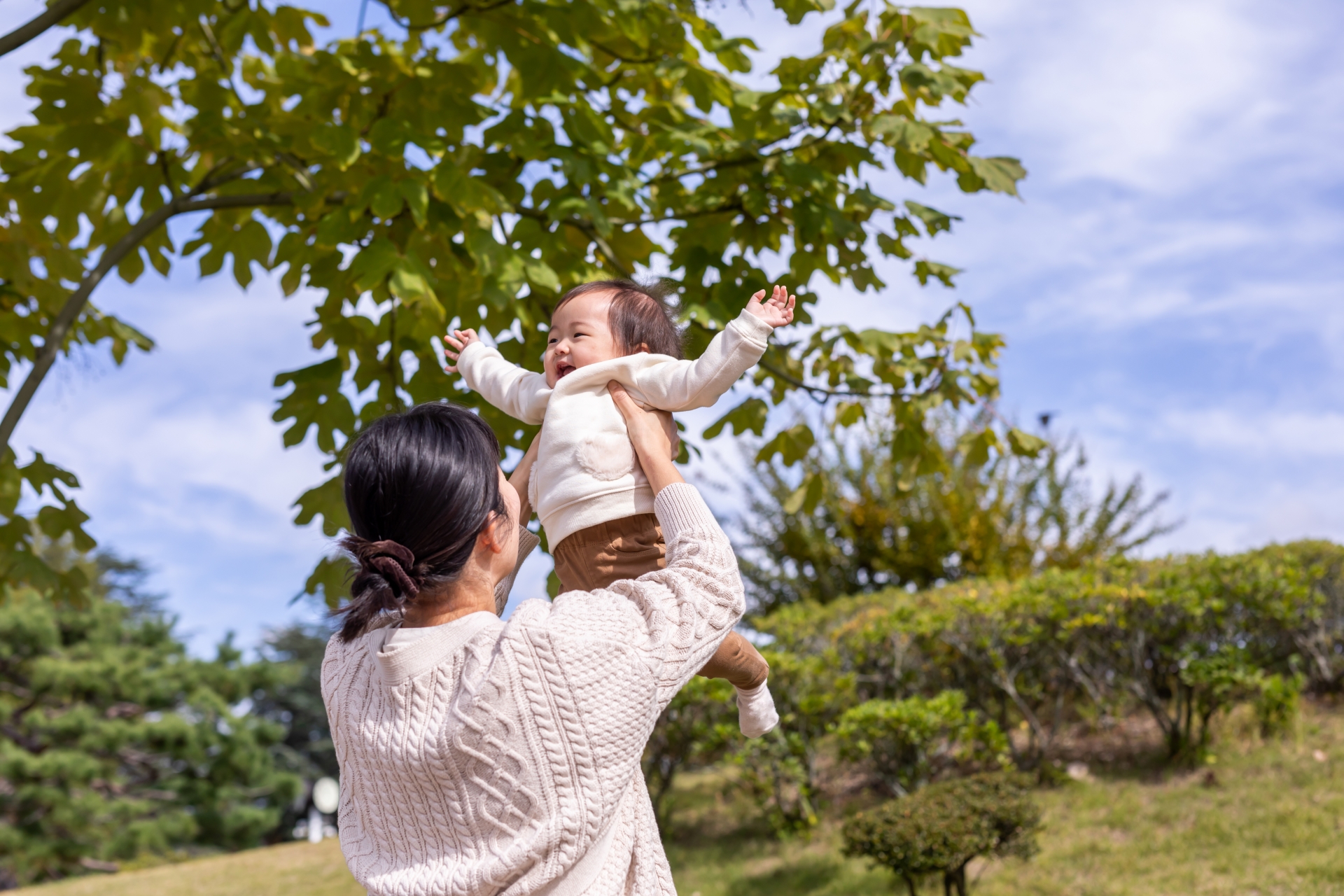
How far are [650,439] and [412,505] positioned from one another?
0.47 m

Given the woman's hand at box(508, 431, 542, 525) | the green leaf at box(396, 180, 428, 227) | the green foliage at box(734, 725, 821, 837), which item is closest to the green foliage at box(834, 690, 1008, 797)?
the green foliage at box(734, 725, 821, 837)

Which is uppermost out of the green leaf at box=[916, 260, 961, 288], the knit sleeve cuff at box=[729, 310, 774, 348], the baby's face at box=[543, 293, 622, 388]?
the green leaf at box=[916, 260, 961, 288]

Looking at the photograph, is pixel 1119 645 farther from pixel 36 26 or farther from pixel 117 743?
pixel 117 743

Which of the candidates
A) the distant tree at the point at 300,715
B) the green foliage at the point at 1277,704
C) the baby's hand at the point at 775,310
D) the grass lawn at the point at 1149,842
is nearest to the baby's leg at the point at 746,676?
the baby's hand at the point at 775,310

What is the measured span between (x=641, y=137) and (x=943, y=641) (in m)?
3.37

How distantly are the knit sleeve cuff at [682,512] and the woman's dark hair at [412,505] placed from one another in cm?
27

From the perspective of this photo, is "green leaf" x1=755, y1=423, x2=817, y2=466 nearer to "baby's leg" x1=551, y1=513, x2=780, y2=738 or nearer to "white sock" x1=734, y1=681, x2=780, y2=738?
"white sock" x1=734, y1=681, x2=780, y2=738

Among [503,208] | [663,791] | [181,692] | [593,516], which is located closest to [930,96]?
[503,208]

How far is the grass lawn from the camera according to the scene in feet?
14.9

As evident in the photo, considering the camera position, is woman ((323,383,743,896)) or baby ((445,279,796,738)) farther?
baby ((445,279,796,738))

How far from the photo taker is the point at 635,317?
77.1 inches

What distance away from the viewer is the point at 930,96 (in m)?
3.85

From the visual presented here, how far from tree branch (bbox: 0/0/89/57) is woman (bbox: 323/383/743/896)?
3299mm

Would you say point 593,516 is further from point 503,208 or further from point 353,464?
point 503,208
